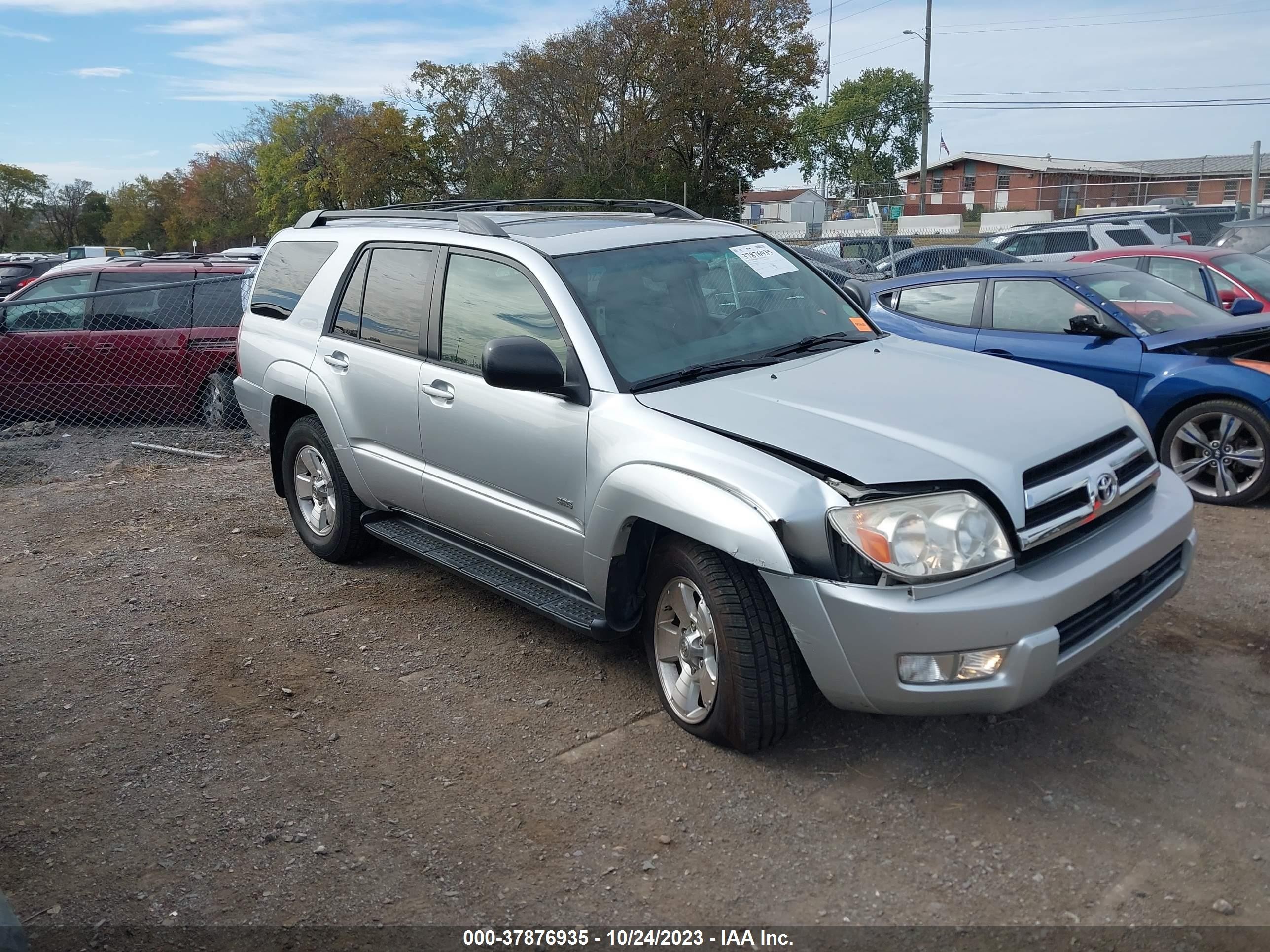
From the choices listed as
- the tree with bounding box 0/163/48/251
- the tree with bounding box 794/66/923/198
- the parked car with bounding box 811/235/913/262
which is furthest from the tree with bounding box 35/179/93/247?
the parked car with bounding box 811/235/913/262

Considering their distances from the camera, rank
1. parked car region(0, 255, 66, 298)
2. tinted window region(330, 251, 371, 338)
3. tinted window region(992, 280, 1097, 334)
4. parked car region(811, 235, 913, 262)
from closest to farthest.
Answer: tinted window region(330, 251, 371, 338) → tinted window region(992, 280, 1097, 334) → parked car region(811, 235, 913, 262) → parked car region(0, 255, 66, 298)

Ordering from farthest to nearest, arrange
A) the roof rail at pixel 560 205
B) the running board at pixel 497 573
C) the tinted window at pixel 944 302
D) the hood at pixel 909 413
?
1. the tinted window at pixel 944 302
2. the roof rail at pixel 560 205
3. the running board at pixel 497 573
4. the hood at pixel 909 413

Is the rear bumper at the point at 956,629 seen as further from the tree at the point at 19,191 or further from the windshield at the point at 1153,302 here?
the tree at the point at 19,191

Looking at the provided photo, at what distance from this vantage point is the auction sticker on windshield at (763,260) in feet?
16.1

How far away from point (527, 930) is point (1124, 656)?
2.82 metres

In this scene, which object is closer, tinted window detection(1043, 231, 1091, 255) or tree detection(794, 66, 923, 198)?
tinted window detection(1043, 231, 1091, 255)

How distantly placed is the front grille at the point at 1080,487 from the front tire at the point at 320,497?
11.7ft

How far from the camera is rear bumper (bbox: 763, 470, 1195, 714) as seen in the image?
3.21 metres

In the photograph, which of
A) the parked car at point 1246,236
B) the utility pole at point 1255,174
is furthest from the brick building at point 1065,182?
the parked car at point 1246,236

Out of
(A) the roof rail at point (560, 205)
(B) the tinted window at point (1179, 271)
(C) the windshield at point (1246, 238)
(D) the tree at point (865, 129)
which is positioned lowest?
(A) the roof rail at point (560, 205)

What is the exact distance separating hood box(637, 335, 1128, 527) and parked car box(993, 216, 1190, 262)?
14980mm

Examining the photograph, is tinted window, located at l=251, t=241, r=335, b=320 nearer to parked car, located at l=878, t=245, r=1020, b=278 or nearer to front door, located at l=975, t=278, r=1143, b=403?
front door, located at l=975, t=278, r=1143, b=403

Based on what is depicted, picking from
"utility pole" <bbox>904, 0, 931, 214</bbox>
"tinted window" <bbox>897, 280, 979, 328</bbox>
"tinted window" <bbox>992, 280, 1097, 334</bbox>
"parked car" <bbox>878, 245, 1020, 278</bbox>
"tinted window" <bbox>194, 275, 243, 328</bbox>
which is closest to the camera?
"tinted window" <bbox>992, 280, 1097, 334</bbox>

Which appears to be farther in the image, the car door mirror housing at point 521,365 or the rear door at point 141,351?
the rear door at point 141,351
